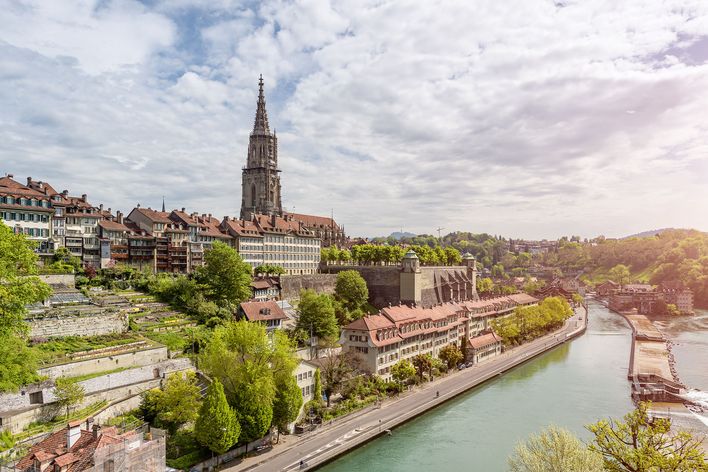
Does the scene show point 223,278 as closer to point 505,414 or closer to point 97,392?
point 97,392

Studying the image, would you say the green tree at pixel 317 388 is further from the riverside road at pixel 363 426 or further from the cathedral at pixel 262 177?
the cathedral at pixel 262 177

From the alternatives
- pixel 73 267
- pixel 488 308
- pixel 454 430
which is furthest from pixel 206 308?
pixel 488 308

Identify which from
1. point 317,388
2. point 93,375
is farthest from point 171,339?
point 317,388

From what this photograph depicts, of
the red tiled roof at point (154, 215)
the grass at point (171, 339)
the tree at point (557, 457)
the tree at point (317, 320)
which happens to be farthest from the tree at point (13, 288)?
the red tiled roof at point (154, 215)

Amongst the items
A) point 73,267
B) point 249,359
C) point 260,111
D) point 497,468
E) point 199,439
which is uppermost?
point 260,111

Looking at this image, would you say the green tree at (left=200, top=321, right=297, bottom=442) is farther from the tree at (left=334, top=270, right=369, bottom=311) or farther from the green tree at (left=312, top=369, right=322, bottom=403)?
the tree at (left=334, top=270, right=369, bottom=311)

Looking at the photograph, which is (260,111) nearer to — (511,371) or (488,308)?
(488,308)
